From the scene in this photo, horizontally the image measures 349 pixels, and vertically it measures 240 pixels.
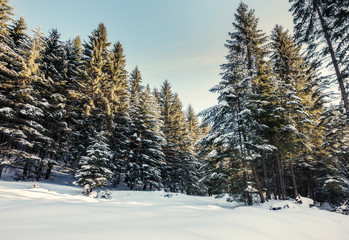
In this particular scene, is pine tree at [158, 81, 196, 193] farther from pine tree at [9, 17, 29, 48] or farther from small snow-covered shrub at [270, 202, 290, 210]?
pine tree at [9, 17, 29, 48]

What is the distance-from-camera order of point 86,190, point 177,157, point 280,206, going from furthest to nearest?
point 177,157
point 86,190
point 280,206

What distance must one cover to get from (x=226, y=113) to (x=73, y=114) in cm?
1621

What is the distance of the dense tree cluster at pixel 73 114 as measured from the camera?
43.7 ft

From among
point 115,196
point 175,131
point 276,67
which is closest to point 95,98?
point 115,196

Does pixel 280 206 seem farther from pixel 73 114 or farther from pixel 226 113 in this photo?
pixel 73 114

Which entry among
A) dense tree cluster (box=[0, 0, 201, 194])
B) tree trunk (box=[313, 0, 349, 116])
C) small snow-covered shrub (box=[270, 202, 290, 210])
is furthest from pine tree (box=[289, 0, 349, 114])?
dense tree cluster (box=[0, 0, 201, 194])

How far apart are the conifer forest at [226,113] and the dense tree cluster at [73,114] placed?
11 cm

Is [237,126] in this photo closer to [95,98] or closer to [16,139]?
[95,98]

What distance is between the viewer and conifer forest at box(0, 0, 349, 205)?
37.2 ft

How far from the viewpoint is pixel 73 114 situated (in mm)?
17812

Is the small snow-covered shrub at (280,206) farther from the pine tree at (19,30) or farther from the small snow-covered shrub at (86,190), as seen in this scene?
the pine tree at (19,30)

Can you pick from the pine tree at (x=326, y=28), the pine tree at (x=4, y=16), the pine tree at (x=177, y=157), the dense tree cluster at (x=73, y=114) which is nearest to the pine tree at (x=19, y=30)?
the dense tree cluster at (x=73, y=114)

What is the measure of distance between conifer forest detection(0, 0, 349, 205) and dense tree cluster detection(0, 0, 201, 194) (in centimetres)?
11

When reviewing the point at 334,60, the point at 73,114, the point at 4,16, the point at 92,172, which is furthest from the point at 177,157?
the point at 4,16
